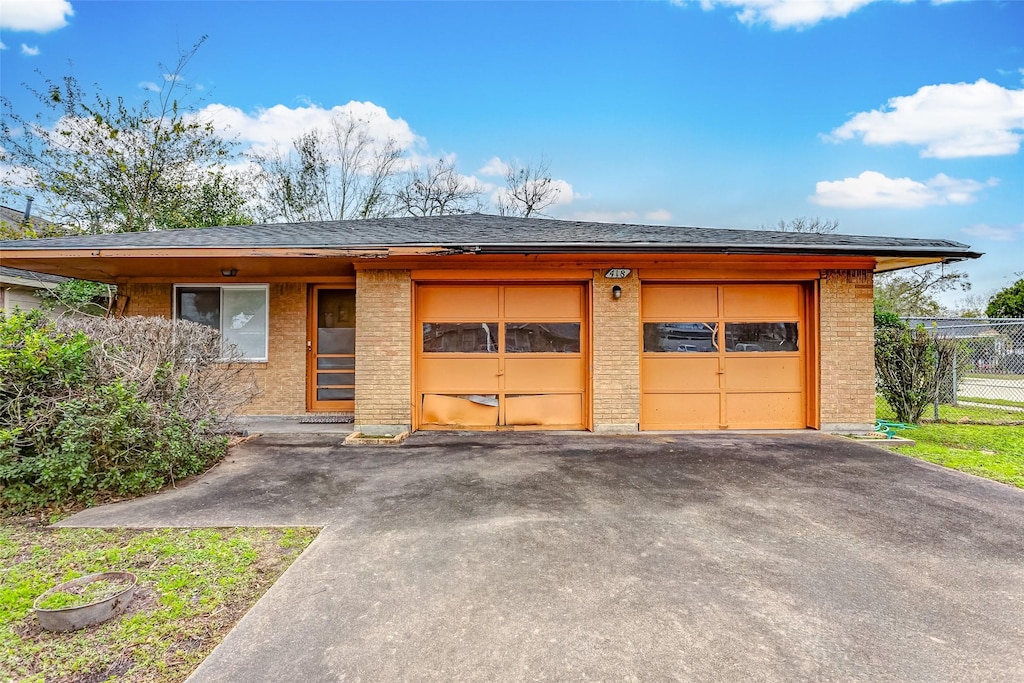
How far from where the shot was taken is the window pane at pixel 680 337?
7625 millimetres

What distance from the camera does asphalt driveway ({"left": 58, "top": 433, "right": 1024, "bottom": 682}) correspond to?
2.13 m

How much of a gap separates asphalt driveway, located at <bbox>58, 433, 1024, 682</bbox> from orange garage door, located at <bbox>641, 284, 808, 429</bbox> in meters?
2.05

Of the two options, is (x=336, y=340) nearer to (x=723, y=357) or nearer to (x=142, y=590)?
(x=142, y=590)

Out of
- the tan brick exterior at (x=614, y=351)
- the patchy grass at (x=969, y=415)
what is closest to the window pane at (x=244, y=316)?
the tan brick exterior at (x=614, y=351)

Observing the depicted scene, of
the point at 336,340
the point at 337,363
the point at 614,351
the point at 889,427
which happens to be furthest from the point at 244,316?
the point at 889,427

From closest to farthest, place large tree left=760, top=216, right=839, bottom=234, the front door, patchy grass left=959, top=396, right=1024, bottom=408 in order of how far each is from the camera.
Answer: the front door
patchy grass left=959, top=396, right=1024, bottom=408
large tree left=760, top=216, right=839, bottom=234

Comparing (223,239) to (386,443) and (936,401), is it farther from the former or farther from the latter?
(936,401)

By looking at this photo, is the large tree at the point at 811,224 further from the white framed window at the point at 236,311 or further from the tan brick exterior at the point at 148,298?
the tan brick exterior at the point at 148,298

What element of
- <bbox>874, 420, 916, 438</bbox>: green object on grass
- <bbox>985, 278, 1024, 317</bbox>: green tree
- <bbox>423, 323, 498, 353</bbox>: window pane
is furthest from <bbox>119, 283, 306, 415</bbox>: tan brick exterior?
<bbox>985, 278, 1024, 317</bbox>: green tree

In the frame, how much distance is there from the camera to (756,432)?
7496 mm

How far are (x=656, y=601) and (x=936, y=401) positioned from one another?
9048mm

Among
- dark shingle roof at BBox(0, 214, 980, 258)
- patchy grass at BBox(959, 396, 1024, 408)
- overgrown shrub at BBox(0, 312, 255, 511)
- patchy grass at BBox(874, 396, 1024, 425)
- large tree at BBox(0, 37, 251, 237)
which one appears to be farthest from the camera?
large tree at BBox(0, 37, 251, 237)

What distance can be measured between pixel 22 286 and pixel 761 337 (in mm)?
15117

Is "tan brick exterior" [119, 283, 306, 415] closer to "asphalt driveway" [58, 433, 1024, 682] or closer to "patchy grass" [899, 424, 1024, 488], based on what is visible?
"asphalt driveway" [58, 433, 1024, 682]
